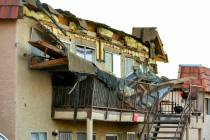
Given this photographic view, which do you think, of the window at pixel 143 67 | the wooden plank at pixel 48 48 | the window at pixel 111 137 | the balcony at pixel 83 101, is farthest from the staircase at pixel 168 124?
the wooden plank at pixel 48 48

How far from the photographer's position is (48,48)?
65.2 ft

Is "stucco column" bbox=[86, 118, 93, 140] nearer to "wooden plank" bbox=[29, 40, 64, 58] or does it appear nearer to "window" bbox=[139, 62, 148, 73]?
"wooden plank" bbox=[29, 40, 64, 58]

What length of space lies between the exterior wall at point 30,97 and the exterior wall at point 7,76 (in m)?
0.19

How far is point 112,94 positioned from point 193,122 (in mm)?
6165

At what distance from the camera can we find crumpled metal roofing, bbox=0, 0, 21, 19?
19250 mm

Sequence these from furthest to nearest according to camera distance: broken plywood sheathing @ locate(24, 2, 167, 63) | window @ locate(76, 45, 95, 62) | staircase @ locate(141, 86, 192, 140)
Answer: staircase @ locate(141, 86, 192, 140) < window @ locate(76, 45, 95, 62) < broken plywood sheathing @ locate(24, 2, 167, 63)

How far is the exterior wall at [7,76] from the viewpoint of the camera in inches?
766

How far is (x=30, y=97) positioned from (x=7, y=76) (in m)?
1.25

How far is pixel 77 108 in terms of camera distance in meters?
21.2

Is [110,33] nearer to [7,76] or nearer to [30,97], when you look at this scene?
[30,97]

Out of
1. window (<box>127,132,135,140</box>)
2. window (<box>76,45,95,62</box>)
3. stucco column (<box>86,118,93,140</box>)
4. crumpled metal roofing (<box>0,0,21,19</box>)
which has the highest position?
crumpled metal roofing (<box>0,0,21,19</box>)

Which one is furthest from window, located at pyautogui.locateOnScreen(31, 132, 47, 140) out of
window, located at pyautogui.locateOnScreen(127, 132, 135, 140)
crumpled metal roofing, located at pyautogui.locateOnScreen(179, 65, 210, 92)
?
crumpled metal roofing, located at pyautogui.locateOnScreen(179, 65, 210, 92)

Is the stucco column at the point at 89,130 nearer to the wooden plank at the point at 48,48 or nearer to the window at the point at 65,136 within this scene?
the window at the point at 65,136

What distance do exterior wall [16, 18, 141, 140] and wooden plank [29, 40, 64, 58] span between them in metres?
0.47
